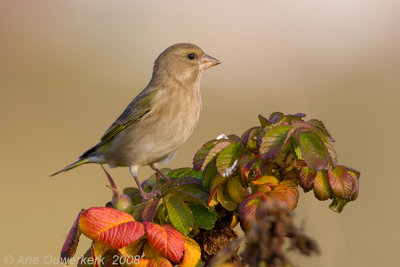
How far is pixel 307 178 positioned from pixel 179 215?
44 centimetres

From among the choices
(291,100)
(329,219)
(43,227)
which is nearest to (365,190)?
(329,219)

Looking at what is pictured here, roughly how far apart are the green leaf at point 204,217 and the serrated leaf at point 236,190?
0.39 ft

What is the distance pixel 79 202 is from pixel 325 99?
4.58 m

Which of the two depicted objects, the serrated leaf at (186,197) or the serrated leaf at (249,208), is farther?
the serrated leaf at (186,197)

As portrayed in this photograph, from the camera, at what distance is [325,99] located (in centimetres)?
941

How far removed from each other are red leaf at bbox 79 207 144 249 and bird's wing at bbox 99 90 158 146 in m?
2.63

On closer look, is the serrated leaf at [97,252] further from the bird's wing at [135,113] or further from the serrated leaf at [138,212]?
the bird's wing at [135,113]

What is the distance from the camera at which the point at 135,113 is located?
14.6ft

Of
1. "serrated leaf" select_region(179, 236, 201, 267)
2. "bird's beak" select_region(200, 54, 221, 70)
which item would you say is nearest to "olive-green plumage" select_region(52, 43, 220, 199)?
"bird's beak" select_region(200, 54, 221, 70)

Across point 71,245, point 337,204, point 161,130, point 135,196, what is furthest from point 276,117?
point 161,130

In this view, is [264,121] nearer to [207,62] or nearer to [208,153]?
[208,153]

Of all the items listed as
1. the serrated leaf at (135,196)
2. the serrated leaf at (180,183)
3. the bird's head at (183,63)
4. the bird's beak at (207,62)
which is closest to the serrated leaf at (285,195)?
→ the serrated leaf at (180,183)

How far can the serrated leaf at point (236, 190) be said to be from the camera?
1851mm

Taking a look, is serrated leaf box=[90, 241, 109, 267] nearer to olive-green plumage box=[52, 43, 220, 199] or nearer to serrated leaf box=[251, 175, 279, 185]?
serrated leaf box=[251, 175, 279, 185]
